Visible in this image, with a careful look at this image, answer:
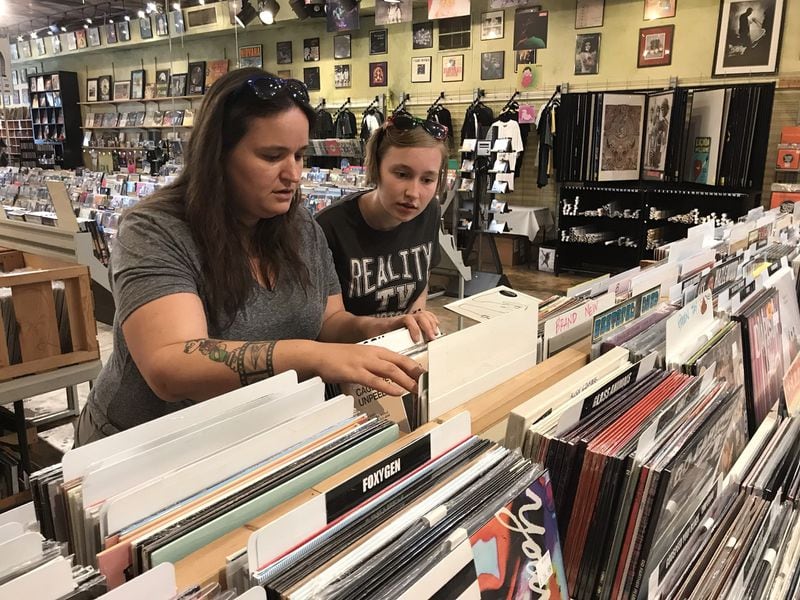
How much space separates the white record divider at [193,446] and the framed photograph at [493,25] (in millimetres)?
8238

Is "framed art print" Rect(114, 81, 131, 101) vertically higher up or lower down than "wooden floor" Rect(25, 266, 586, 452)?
higher up

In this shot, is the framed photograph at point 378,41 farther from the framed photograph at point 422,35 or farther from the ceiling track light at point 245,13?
the ceiling track light at point 245,13

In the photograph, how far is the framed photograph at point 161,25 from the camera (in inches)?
420

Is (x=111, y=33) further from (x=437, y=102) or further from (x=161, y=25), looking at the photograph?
(x=437, y=102)

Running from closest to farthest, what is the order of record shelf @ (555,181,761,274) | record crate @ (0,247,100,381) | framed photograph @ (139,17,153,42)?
record crate @ (0,247,100,381) → record shelf @ (555,181,761,274) → framed photograph @ (139,17,153,42)

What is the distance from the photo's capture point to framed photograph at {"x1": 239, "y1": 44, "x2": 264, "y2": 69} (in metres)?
10.5

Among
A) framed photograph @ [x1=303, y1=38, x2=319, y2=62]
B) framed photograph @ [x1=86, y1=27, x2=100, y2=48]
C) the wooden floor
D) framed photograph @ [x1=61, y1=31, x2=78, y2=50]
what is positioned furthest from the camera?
framed photograph @ [x1=61, y1=31, x2=78, y2=50]

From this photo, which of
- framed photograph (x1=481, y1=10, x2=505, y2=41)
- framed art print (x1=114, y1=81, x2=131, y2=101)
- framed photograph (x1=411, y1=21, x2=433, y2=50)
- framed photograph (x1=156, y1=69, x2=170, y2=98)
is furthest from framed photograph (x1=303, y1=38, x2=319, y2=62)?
framed art print (x1=114, y1=81, x2=131, y2=101)

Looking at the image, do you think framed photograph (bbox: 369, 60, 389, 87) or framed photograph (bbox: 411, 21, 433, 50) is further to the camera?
framed photograph (bbox: 369, 60, 389, 87)

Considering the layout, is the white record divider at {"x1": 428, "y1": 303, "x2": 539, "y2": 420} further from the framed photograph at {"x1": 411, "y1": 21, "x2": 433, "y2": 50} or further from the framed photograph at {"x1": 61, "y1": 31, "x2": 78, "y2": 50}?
the framed photograph at {"x1": 61, "y1": 31, "x2": 78, "y2": 50}

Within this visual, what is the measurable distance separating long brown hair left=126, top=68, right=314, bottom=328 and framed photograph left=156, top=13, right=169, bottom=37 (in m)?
11.1

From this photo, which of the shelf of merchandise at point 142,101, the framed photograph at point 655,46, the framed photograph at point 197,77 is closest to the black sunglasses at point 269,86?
the framed photograph at point 655,46

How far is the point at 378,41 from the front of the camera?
9.16 meters

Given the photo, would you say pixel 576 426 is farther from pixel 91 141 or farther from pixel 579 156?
pixel 91 141
